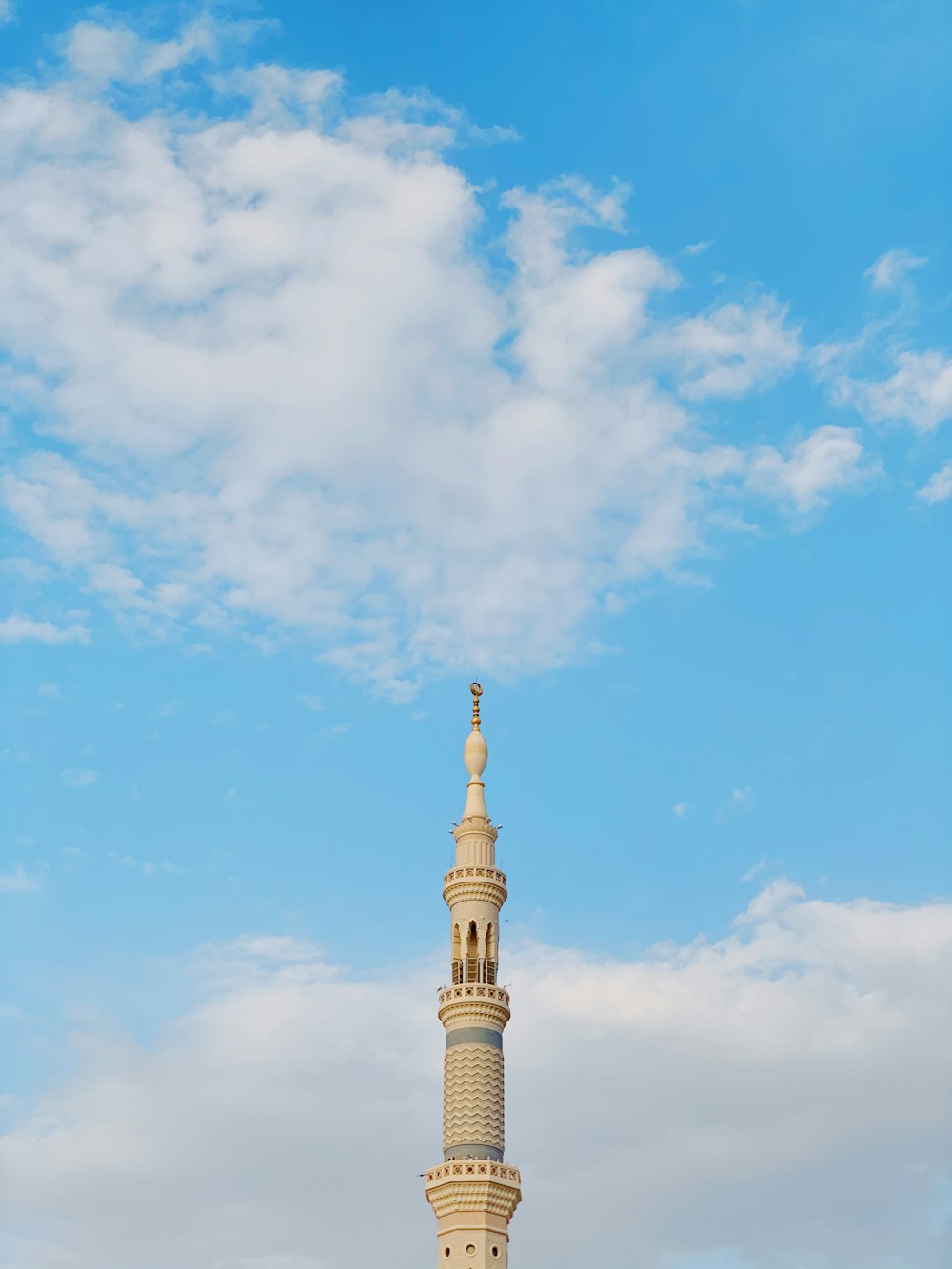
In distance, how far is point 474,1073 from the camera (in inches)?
3054

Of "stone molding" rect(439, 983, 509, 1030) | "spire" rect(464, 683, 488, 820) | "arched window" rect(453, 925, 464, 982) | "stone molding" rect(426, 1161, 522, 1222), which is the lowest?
"stone molding" rect(426, 1161, 522, 1222)

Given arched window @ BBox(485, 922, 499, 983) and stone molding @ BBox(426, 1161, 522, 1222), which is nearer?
stone molding @ BBox(426, 1161, 522, 1222)

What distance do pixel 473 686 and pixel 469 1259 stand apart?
86.0 ft

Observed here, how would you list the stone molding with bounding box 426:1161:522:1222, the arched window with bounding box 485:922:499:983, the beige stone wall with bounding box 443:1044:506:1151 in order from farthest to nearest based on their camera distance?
the arched window with bounding box 485:922:499:983
the beige stone wall with bounding box 443:1044:506:1151
the stone molding with bounding box 426:1161:522:1222

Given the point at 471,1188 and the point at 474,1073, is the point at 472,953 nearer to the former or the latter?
the point at 474,1073

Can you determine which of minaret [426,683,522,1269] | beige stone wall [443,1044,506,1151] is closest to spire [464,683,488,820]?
minaret [426,683,522,1269]

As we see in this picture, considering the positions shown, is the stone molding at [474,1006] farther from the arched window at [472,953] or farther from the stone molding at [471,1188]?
the stone molding at [471,1188]

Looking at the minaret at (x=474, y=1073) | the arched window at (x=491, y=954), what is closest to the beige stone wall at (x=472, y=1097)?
the minaret at (x=474, y=1073)

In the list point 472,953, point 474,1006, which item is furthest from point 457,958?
point 474,1006

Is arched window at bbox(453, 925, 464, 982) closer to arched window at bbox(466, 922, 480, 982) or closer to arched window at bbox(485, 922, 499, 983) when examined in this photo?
arched window at bbox(466, 922, 480, 982)

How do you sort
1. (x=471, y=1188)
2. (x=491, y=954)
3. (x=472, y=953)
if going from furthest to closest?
1. (x=472, y=953)
2. (x=491, y=954)
3. (x=471, y=1188)

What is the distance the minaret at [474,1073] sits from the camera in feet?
247

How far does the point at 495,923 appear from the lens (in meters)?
82.7

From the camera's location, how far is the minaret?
75188 mm
